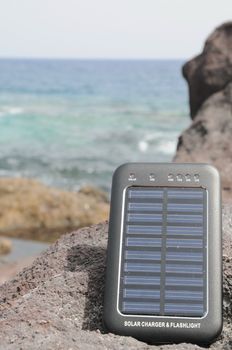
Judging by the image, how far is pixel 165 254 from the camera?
2.12 meters

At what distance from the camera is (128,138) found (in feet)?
90.3

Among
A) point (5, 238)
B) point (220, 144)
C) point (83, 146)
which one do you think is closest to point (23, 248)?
point (5, 238)

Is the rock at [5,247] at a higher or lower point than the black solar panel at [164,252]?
lower

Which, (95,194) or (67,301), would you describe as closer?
(67,301)

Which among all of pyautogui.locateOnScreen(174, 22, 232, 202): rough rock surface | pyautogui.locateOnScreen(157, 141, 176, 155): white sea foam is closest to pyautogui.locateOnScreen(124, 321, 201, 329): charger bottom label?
pyautogui.locateOnScreen(174, 22, 232, 202): rough rock surface

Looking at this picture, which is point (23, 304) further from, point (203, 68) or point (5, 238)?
point (5, 238)

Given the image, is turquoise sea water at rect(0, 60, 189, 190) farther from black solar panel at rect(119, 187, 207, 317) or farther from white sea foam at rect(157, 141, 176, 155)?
black solar panel at rect(119, 187, 207, 317)

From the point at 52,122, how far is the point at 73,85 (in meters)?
29.7

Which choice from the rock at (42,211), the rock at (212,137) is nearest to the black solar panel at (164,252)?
the rock at (212,137)

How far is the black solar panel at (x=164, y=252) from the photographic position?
6.73 ft

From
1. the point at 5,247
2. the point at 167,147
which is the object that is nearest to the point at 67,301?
the point at 5,247

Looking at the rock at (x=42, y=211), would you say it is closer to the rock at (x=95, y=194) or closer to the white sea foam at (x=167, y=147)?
the rock at (x=95, y=194)

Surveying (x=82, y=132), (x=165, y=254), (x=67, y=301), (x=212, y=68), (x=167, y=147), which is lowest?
(x=82, y=132)

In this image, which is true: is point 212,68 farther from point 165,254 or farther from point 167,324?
point 167,324
